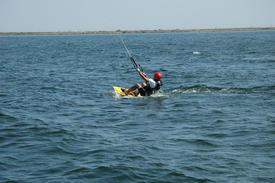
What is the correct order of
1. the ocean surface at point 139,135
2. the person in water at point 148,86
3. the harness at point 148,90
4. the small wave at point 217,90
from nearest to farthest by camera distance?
the ocean surface at point 139,135, the person in water at point 148,86, the harness at point 148,90, the small wave at point 217,90

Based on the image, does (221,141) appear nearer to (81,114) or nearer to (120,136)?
(120,136)

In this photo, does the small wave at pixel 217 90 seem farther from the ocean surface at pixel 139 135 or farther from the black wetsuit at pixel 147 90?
the black wetsuit at pixel 147 90

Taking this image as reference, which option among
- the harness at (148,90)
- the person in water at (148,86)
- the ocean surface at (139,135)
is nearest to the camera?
the ocean surface at (139,135)

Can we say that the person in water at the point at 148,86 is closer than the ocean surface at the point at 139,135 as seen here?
No

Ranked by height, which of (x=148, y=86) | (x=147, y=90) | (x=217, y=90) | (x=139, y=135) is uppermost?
(x=148, y=86)

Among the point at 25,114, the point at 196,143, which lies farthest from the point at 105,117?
the point at 196,143

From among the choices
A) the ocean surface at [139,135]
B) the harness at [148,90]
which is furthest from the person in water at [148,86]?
the ocean surface at [139,135]

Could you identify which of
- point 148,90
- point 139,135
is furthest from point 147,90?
point 139,135

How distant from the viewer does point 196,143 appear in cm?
991

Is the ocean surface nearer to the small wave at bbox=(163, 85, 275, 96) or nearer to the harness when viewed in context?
the small wave at bbox=(163, 85, 275, 96)

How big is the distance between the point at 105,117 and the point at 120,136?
277cm

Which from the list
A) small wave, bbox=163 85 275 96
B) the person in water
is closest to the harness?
the person in water

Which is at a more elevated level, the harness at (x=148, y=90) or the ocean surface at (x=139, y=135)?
the harness at (x=148, y=90)

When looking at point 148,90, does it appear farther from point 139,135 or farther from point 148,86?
point 139,135
